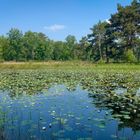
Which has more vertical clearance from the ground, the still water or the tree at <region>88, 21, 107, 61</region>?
the tree at <region>88, 21, 107, 61</region>

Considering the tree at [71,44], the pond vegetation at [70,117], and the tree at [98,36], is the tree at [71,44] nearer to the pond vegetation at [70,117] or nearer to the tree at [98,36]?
the tree at [98,36]

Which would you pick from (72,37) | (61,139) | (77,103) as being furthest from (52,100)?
(72,37)

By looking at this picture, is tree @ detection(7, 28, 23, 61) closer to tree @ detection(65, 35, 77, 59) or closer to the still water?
tree @ detection(65, 35, 77, 59)

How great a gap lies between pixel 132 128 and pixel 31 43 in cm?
8660

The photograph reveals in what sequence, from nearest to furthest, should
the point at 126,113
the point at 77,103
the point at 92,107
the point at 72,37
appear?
the point at 126,113 < the point at 92,107 < the point at 77,103 < the point at 72,37

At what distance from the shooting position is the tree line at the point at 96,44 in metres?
66.1

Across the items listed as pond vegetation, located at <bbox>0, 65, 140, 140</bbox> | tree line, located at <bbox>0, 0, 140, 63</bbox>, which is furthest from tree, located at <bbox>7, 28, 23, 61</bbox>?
pond vegetation, located at <bbox>0, 65, 140, 140</bbox>

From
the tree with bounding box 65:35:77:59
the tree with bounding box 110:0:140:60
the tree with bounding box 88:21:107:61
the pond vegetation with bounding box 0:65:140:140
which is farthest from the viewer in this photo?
the tree with bounding box 65:35:77:59

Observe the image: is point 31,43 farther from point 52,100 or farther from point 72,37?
point 52,100

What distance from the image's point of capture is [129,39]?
67.9 m

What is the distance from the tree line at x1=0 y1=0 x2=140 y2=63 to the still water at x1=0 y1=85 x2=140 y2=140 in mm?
45097

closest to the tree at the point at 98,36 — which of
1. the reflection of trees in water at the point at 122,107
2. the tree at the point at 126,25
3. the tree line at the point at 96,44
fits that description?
the tree line at the point at 96,44

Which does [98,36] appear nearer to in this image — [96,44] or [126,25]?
[96,44]

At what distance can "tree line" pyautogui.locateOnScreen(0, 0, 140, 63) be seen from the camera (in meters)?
66.1
